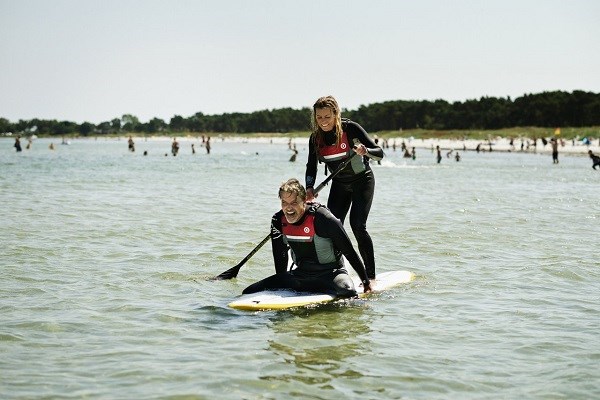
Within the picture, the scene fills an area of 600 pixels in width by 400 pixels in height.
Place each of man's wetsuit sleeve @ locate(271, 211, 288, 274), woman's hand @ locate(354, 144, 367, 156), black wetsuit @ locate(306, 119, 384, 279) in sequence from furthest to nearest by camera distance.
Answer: black wetsuit @ locate(306, 119, 384, 279) < woman's hand @ locate(354, 144, 367, 156) < man's wetsuit sleeve @ locate(271, 211, 288, 274)

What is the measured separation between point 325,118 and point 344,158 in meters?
0.59

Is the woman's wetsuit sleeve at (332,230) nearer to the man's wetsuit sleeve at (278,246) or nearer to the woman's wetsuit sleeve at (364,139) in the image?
the man's wetsuit sleeve at (278,246)

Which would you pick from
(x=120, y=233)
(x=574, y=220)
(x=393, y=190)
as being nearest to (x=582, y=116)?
(x=393, y=190)

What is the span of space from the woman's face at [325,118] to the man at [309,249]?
1.00 metres

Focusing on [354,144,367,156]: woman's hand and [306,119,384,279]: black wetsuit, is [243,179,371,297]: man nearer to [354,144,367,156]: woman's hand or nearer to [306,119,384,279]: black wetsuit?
[306,119,384,279]: black wetsuit

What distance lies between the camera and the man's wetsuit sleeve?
7.96 m

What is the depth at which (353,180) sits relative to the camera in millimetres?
8602

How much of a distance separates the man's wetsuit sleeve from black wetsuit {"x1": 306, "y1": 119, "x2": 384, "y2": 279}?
2.52 ft

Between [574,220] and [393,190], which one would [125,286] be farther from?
[393,190]

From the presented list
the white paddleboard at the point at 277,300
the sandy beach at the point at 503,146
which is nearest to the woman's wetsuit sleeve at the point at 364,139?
the white paddleboard at the point at 277,300

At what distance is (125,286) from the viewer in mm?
9109

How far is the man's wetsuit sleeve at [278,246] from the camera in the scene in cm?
796

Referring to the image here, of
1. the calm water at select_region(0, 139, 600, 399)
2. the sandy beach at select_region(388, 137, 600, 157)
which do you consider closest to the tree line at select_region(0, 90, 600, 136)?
the sandy beach at select_region(388, 137, 600, 157)

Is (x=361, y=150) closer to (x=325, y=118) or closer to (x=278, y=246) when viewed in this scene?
(x=325, y=118)
